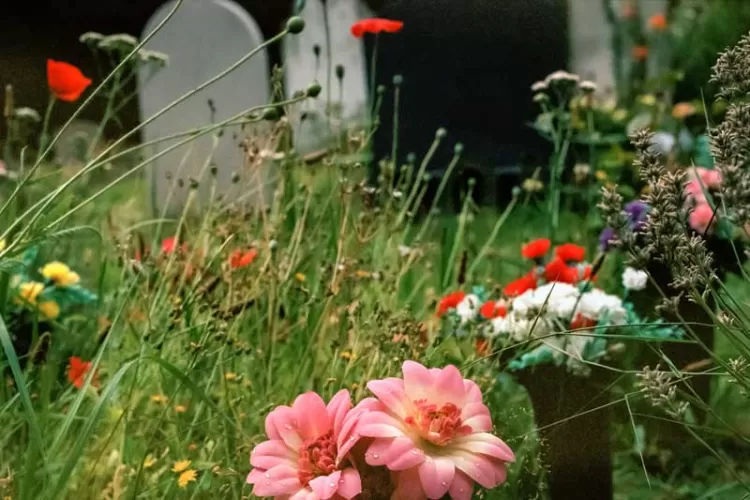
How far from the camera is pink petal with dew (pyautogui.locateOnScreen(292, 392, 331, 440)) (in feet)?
2.11

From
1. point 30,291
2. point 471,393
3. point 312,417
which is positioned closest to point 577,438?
point 471,393

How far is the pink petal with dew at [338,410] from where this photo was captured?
0.62 meters

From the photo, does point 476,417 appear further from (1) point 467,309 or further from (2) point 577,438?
(1) point 467,309

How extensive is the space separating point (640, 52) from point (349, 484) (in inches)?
106

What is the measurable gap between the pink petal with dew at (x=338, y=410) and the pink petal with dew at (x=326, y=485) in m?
0.04

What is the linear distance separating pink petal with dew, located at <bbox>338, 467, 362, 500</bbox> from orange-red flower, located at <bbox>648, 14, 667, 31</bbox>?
2713 millimetres

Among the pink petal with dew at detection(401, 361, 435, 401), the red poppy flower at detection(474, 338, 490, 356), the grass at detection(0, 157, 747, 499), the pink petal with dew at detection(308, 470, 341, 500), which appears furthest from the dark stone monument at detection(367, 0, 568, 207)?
the pink petal with dew at detection(308, 470, 341, 500)

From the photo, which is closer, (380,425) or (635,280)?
(380,425)

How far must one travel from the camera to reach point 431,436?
23.5 inches

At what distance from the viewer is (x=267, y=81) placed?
1.90 meters

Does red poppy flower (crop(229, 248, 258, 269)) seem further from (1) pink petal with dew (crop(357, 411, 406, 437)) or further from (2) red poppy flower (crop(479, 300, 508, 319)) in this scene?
(1) pink petal with dew (crop(357, 411, 406, 437))

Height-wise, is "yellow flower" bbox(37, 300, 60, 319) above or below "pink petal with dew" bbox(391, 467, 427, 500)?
below

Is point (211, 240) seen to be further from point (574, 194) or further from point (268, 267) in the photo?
point (574, 194)

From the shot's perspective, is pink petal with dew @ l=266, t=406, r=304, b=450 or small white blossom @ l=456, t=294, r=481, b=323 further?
small white blossom @ l=456, t=294, r=481, b=323
